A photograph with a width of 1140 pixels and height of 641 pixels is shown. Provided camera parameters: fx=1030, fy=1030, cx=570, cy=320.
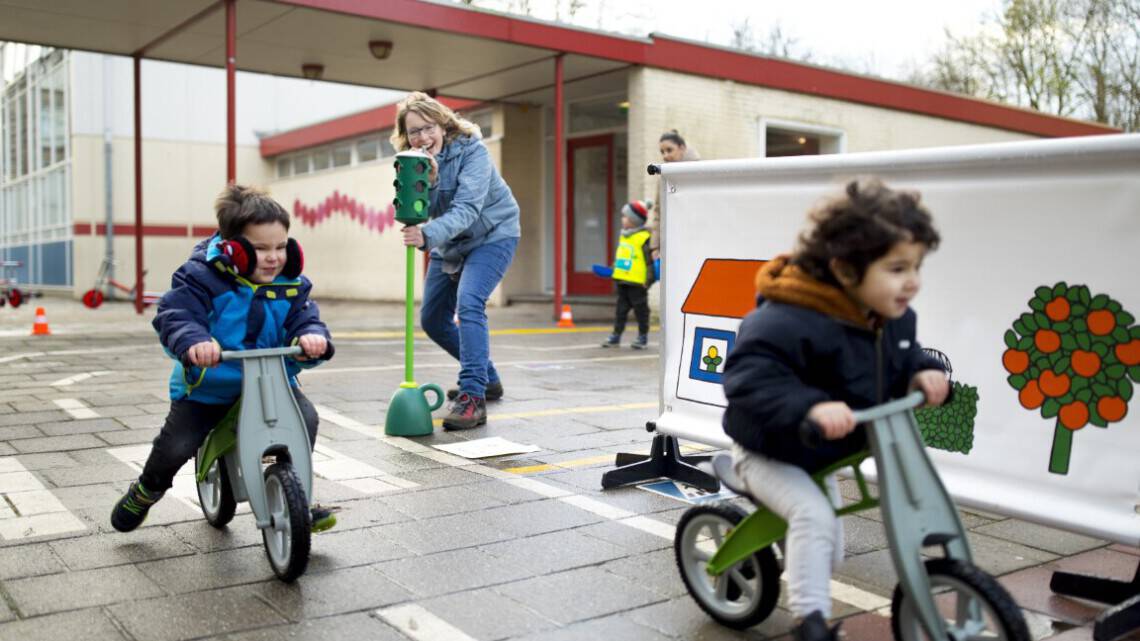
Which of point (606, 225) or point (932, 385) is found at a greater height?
point (606, 225)

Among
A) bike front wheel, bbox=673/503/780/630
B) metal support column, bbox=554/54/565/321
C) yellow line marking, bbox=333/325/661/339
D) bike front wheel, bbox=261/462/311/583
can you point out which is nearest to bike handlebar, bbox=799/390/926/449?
bike front wheel, bbox=673/503/780/630

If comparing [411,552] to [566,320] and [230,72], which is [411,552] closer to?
[230,72]

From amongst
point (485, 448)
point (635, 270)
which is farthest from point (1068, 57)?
point (485, 448)

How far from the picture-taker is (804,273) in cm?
265

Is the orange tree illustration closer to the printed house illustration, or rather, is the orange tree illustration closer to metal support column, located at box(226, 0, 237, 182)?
the printed house illustration

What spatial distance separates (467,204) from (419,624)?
335 cm

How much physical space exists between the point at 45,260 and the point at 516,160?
50.3 ft

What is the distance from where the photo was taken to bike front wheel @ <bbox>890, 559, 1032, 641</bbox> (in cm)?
237

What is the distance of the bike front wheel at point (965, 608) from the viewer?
7.78 feet

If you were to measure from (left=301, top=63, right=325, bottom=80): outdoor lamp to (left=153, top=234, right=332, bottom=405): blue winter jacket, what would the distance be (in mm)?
12909

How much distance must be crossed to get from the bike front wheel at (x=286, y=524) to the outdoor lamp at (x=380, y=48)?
11871 mm

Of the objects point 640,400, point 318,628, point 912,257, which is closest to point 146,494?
point 318,628

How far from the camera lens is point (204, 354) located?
11.0 feet

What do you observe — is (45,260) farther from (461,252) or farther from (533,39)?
(461,252)
